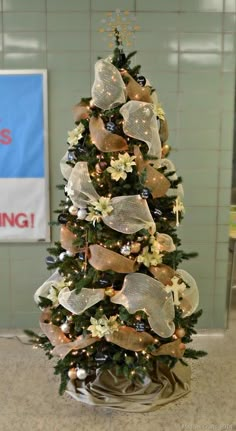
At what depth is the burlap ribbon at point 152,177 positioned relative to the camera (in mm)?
2117

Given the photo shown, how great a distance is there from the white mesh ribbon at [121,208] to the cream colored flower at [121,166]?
97mm

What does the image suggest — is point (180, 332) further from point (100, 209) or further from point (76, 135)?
point (76, 135)

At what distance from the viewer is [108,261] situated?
209cm

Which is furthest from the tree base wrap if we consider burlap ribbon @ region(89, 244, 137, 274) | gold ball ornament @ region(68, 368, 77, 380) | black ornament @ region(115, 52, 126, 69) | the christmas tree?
black ornament @ region(115, 52, 126, 69)

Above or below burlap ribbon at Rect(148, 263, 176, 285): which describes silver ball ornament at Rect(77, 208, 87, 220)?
above

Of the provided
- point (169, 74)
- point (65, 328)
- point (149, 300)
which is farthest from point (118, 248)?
point (169, 74)

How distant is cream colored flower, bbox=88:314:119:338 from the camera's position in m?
2.10

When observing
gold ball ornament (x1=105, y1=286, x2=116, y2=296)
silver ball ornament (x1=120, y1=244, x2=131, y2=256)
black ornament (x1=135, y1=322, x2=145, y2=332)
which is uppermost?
silver ball ornament (x1=120, y1=244, x2=131, y2=256)

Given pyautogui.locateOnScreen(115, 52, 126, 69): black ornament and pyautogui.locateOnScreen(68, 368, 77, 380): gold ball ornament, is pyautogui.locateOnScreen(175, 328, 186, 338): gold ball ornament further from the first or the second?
pyautogui.locateOnScreen(115, 52, 126, 69): black ornament

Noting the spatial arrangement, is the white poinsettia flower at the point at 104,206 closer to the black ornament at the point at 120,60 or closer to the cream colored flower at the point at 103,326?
the cream colored flower at the point at 103,326

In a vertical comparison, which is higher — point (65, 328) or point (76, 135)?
point (76, 135)

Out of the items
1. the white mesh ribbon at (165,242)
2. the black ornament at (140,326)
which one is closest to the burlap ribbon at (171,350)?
the black ornament at (140,326)

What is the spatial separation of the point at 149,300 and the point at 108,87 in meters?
1.00

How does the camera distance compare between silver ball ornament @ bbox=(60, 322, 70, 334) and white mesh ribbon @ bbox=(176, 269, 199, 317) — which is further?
white mesh ribbon @ bbox=(176, 269, 199, 317)
